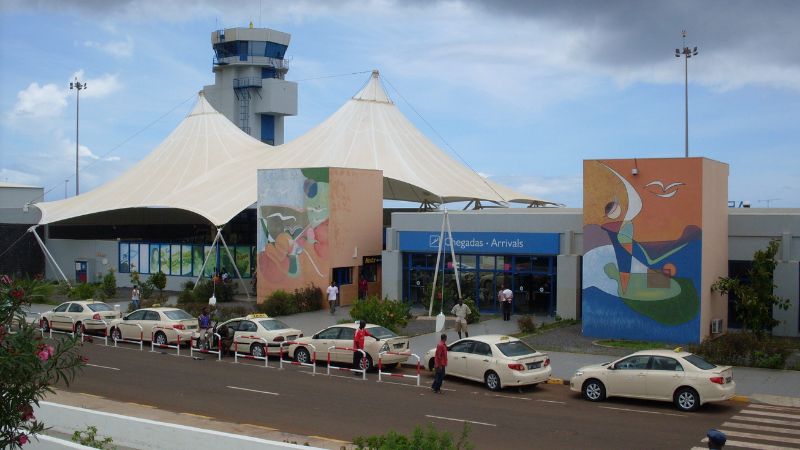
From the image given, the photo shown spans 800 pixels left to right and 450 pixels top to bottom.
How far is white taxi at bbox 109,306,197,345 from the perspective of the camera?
1060 inches

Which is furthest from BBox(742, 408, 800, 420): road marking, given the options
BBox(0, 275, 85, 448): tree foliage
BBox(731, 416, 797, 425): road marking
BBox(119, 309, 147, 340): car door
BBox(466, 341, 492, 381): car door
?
BBox(119, 309, 147, 340): car door

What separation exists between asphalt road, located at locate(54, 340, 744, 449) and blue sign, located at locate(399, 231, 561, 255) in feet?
39.8

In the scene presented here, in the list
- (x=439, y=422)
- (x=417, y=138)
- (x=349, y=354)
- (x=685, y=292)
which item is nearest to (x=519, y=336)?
(x=685, y=292)

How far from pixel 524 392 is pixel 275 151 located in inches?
1364

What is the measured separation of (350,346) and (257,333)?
3.37 m

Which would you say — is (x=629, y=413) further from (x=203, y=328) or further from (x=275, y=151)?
(x=275, y=151)

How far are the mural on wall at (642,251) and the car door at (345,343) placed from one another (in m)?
9.05

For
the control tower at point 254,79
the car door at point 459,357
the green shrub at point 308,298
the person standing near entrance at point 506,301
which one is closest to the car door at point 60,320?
the green shrub at point 308,298

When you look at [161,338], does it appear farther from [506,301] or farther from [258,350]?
[506,301]

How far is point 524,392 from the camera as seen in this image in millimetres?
19500

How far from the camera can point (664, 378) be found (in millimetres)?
17391

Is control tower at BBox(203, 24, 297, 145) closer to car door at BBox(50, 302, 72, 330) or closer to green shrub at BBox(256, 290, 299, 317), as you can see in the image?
green shrub at BBox(256, 290, 299, 317)

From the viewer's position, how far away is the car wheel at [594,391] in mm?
18219

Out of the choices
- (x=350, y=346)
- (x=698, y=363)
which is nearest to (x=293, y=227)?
(x=350, y=346)
